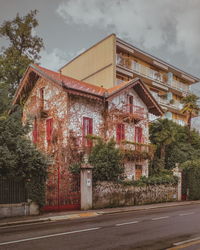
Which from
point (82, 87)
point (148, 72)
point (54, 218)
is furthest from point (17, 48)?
point (54, 218)

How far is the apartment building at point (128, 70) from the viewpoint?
34.5 meters

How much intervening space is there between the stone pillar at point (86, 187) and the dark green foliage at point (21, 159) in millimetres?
2686

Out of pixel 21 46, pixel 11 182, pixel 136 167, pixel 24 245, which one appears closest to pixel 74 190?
pixel 11 182

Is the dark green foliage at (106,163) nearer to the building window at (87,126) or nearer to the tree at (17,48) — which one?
the building window at (87,126)

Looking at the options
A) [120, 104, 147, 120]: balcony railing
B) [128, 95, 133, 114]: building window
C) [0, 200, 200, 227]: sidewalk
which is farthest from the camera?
[128, 95, 133, 114]: building window

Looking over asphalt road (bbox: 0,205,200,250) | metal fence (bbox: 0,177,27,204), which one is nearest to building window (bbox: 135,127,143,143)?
metal fence (bbox: 0,177,27,204)

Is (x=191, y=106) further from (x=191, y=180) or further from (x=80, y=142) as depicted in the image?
(x=80, y=142)

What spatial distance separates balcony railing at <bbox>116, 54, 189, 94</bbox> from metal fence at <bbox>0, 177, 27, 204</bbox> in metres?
23.9

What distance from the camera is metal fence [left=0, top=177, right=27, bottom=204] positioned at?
1356 centimetres

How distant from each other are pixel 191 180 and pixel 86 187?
1105 centimetres

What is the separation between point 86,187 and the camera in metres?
16.6

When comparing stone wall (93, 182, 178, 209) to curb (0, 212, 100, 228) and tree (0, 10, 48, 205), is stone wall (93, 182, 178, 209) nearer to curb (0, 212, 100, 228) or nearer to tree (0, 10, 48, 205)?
curb (0, 212, 100, 228)

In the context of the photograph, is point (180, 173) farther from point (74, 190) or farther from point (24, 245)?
point (24, 245)

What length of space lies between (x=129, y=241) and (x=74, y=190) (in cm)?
871
